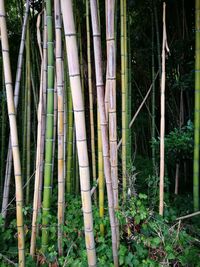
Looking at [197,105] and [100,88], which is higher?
[100,88]

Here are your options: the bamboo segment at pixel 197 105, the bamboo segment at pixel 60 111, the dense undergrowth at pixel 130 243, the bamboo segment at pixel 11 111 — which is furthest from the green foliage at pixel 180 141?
the bamboo segment at pixel 11 111

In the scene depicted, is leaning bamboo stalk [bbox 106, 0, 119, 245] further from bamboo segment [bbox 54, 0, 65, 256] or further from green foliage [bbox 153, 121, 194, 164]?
green foliage [bbox 153, 121, 194, 164]

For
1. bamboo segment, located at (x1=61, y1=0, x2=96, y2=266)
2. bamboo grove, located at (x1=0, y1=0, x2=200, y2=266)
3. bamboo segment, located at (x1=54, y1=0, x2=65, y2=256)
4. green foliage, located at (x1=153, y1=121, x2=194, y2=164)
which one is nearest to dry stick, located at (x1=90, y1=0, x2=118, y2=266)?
bamboo grove, located at (x1=0, y1=0, x2=200, y2=266)

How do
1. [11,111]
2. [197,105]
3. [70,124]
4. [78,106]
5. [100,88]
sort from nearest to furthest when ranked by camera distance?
[78,106] → [100,88] → [11,111] → [70,124] → [197,105]

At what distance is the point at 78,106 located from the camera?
0.91 meters

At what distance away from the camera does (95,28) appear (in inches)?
39.6

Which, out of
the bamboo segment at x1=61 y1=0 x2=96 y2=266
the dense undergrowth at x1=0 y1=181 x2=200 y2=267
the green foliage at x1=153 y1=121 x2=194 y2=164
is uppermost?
the bamboo segment at x1=61 y1=0 x2=96 y2=266

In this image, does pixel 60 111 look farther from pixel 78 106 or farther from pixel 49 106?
pixel 78 106

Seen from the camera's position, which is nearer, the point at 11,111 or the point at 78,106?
the point at 78,106

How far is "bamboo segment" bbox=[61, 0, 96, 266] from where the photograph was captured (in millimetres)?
857

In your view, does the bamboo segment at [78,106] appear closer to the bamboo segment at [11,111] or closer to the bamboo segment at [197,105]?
the bamboo segment at [11,111]

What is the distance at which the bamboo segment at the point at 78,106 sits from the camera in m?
0.86

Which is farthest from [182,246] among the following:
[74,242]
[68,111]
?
[68,111]

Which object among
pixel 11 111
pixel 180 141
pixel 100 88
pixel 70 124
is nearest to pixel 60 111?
pixel 11 111
